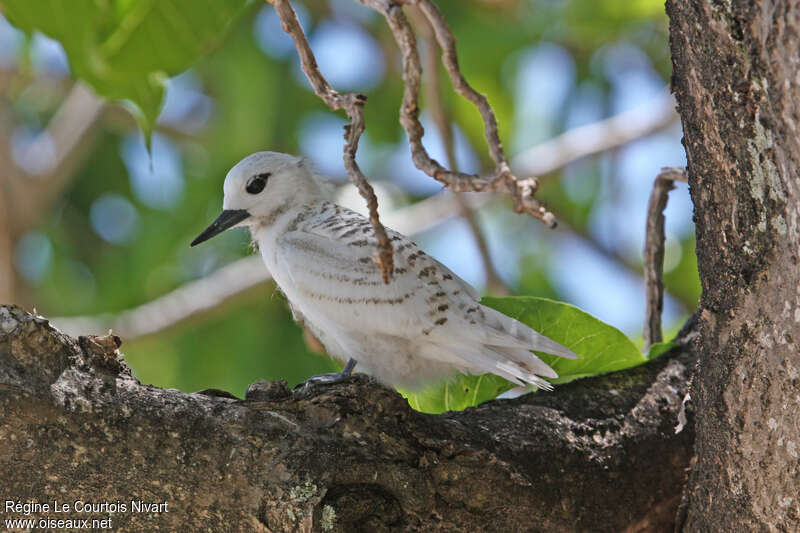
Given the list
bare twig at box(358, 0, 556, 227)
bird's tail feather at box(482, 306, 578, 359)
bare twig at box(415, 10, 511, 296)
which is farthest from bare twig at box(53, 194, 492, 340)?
bare twig at box(358, 0, 556, 227)

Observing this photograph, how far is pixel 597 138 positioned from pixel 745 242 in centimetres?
350

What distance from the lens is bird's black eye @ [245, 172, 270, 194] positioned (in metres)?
2.76

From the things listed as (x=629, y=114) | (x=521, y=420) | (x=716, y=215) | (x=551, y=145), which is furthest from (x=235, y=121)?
(x=716, y=215)

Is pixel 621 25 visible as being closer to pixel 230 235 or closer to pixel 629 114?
pixel 629 114

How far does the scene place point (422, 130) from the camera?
1.59 m

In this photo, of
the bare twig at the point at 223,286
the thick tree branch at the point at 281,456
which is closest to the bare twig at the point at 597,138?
the bare twig at the point at 223,286

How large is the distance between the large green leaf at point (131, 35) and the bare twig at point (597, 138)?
2619 millimetres

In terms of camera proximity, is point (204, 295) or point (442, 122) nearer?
point (442, 122)

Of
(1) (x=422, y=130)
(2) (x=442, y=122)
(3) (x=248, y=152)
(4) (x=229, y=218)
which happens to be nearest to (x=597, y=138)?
(2) (x=442, y=122)

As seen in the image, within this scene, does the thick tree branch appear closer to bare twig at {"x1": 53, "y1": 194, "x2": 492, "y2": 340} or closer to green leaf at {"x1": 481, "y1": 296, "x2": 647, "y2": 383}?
green leaf at {"x1": 481, "y1": 296, "x2": 647, "y2": 383}

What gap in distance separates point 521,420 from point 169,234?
394 cm

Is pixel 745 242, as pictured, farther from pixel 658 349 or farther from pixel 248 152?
pixel 248 152

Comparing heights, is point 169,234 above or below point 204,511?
above

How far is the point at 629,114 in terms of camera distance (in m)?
Answer: 5.18
